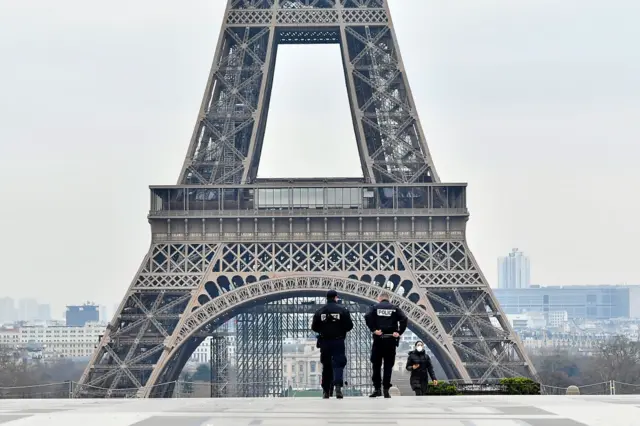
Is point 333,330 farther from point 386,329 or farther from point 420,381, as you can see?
point 420,381

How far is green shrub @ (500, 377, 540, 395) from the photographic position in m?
48.0

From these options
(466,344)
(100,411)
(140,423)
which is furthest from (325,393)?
(466,344)

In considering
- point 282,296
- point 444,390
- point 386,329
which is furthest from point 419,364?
point 282,296

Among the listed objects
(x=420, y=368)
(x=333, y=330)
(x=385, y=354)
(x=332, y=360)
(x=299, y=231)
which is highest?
(x=299, y=231)

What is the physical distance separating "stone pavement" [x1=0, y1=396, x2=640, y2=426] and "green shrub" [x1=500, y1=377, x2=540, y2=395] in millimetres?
21210

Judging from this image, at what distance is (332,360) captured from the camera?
2803 cm

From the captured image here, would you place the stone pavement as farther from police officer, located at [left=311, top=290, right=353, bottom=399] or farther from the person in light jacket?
the person in light jacket

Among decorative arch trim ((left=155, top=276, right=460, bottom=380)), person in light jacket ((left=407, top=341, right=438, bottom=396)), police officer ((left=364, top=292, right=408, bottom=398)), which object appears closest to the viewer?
police officer ((left=364, top=292, right=408, bottom=398))

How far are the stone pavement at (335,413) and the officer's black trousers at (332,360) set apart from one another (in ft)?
3.84

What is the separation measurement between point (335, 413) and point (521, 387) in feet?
90.6

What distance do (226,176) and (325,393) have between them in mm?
37798

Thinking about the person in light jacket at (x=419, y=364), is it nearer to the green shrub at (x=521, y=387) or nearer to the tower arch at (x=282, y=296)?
the green shrub at (x=521, y=387)

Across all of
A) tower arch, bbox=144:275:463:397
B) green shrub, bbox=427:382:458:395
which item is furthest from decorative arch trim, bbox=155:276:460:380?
green shrub, bbox=427:382:458:395

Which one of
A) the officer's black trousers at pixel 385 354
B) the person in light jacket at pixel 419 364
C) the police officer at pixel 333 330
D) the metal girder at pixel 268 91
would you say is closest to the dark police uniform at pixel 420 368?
the person in light jacket at pixel 419 364
